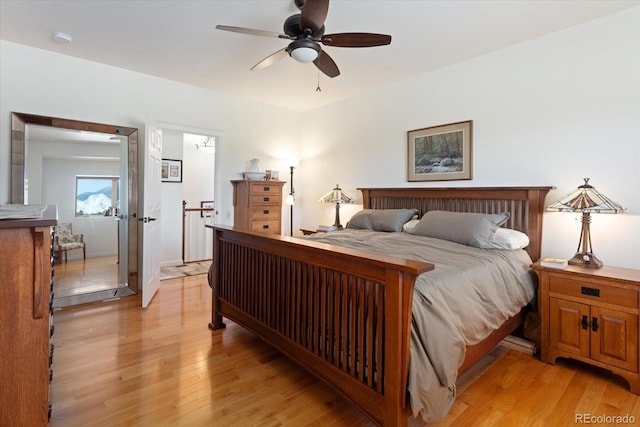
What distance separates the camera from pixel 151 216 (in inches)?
139

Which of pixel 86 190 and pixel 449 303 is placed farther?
pixel 86 190

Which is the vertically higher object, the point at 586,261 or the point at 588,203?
the point at 588,203

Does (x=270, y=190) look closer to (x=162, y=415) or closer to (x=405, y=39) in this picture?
(x=405, y=39)

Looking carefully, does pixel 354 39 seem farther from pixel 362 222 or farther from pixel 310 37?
pixel 362 222

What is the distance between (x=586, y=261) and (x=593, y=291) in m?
0.29

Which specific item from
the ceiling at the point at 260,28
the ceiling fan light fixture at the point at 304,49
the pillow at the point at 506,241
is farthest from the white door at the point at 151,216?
the pillow at the point at 506,241

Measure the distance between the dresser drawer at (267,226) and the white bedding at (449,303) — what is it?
2013mm

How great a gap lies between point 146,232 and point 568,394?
149 inches

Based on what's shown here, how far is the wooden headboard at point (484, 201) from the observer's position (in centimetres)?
282

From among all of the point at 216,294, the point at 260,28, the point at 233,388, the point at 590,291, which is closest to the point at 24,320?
the point at 233,388

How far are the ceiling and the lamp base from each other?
1.85 metres

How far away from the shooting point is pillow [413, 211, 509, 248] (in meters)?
2.62

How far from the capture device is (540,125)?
2.87m

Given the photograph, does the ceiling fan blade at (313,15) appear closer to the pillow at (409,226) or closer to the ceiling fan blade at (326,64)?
the ceiling fan blade at (326,64)
